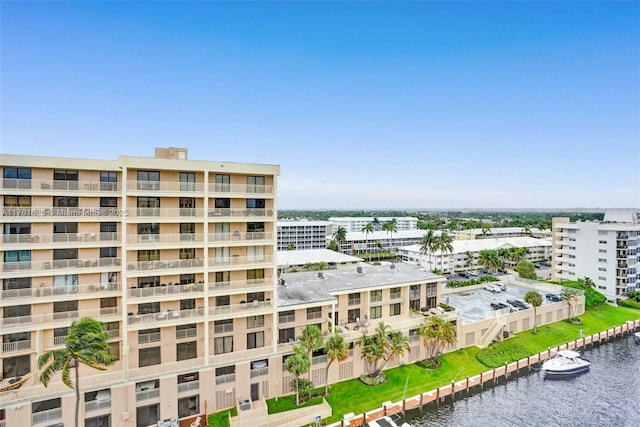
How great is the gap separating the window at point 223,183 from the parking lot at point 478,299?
36.6 meters

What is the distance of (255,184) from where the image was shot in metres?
36.7

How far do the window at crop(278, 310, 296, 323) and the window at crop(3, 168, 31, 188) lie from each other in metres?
25.3

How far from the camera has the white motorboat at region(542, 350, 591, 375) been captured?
42594 mm

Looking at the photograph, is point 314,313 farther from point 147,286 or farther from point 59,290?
point 59,290

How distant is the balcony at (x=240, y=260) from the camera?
34375mm

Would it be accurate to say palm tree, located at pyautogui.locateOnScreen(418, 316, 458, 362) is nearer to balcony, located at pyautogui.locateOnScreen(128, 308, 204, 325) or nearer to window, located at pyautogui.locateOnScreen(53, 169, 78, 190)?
balcony, located at pyautogui.locateOnScreen(128, 308, 204, 325)

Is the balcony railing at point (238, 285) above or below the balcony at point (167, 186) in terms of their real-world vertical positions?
below

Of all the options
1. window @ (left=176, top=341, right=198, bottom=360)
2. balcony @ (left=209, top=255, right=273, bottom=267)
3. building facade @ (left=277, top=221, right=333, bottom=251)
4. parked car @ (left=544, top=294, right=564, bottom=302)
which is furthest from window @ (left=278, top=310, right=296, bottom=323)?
building facade @ (left=277, top=221, right=333, bottom=251)

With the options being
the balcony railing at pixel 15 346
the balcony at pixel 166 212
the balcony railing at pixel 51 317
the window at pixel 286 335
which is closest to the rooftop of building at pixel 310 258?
the window at pixel 286 335

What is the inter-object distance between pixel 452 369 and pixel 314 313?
1837 cm

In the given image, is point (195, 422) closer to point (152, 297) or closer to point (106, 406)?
point (106, 406)

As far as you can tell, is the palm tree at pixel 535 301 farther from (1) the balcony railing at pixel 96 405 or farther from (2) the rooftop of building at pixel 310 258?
(1) the balcony railing at pixel 96 405

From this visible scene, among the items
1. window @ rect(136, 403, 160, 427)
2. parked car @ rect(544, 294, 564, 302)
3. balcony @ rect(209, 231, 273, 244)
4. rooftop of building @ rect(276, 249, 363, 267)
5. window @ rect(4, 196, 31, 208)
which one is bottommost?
window @ rect(136, 403, 160, 427)

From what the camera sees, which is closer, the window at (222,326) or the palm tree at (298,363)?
the palm tree at (298,363)
